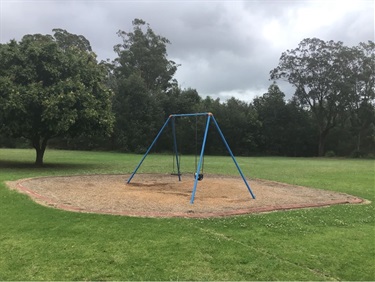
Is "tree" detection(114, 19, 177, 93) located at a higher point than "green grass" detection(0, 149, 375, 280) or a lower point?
higher

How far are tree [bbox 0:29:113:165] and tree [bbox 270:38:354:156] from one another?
101ft

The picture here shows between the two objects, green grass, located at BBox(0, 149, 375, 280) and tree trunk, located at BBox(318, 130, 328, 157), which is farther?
tree trunk, located at BBox(318, 130, 328, 157)

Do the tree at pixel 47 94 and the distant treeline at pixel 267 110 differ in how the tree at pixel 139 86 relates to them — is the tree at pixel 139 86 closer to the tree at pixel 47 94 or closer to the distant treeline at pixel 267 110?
the distant treeline at pixel 267 110

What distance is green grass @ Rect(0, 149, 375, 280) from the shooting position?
Answer: 483cm

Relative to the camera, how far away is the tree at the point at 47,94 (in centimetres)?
1589

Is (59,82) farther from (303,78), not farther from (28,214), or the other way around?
(303,78)

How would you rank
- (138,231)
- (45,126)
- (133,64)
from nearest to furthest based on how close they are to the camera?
(138,231)
(45,126)
(133,64)

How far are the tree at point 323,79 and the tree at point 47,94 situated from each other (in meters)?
30.8

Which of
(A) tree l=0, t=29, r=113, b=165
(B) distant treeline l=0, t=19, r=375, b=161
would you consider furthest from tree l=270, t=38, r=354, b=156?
(A) tree l=0, t=29, r=113, b=165

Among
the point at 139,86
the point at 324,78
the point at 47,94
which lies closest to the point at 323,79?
the point at 324,78

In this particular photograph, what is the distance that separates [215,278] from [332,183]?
11270 mm

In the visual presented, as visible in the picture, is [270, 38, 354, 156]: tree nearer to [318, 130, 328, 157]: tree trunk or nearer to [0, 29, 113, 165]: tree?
[318, 130, 328, 157]: tree trunk

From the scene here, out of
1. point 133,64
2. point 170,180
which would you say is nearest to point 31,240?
point 170,180

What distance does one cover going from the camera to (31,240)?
19.4ft
